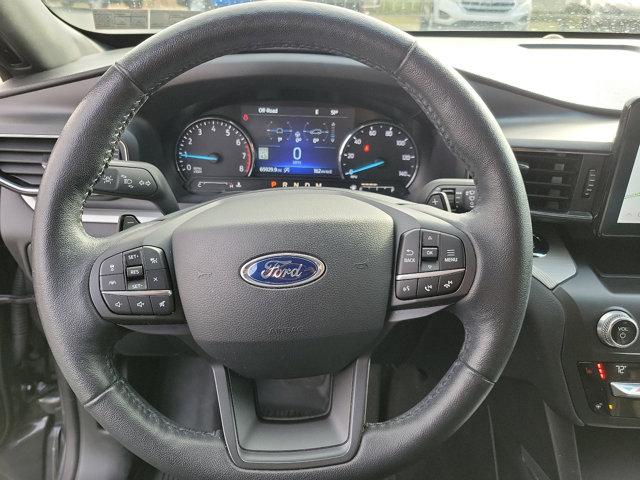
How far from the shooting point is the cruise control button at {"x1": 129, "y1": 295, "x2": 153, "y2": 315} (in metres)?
0.89

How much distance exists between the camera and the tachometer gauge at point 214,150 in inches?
61.3

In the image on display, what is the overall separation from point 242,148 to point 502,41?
29.4 inches

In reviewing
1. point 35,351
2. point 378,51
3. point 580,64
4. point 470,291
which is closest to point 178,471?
A: point 470,291

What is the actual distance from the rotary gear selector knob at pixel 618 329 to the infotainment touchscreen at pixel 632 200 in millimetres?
186

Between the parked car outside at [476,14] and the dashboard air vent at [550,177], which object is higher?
the parked car outside at [476,14]

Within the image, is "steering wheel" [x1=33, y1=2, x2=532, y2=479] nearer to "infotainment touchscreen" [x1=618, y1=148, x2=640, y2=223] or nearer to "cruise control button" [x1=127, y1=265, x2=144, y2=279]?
"cruise control button" [x1=127, y1=265, x2=144, y2=279]

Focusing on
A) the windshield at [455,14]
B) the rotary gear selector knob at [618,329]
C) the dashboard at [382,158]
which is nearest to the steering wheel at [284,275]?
the dashboard at [382,158]

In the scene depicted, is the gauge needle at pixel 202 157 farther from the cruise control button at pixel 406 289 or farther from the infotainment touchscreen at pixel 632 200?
the infotainment touchscreen at pixel 632 200

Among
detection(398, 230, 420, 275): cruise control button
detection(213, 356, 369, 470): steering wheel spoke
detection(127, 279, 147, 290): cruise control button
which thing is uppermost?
detection(398, 230, 420, 275): cruise control button

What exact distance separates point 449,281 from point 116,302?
1.48 feet

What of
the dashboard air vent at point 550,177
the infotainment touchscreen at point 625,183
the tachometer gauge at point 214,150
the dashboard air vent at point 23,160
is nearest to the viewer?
the infotainment touchscreen at point 625,183

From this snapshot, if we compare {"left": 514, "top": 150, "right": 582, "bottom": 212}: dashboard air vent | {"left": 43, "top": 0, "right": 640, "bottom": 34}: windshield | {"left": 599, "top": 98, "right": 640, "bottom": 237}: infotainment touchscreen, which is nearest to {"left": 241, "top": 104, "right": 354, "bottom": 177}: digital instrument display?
{"left": 43, "top": 0, "right": 640, "bottom": 34}: windshield

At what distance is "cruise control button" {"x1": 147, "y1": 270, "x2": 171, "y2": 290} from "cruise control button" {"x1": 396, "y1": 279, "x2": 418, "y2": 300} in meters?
0.32

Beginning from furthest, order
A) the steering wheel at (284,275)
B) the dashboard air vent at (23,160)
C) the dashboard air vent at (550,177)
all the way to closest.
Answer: the dashboard air vent at (23,160) → the dashboard air vent at (550,177) → the steering wheel at (284,275)
